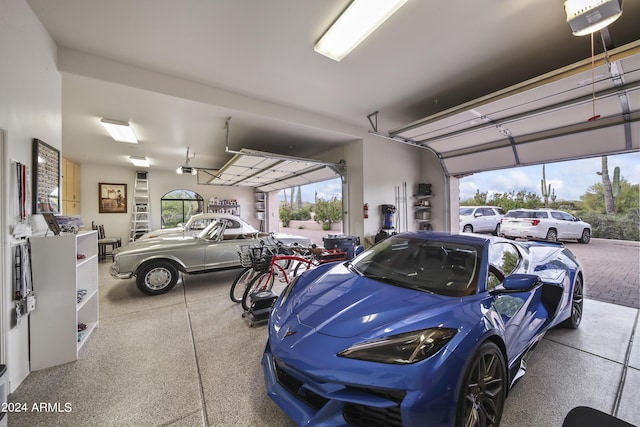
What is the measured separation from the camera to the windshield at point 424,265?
65.7 inches

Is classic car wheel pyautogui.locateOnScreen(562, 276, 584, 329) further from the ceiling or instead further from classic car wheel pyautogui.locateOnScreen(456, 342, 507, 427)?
the ceiling

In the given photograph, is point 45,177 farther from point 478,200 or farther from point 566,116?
point 478,200

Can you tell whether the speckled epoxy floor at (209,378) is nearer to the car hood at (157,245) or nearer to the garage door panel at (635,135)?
the car hood at (157,245)

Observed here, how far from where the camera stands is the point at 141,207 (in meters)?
9.16

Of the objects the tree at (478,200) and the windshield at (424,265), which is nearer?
the windshield at (424,265)

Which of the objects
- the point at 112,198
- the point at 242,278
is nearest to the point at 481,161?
the point at 242,278

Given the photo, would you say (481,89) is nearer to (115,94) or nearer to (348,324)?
(348,324)

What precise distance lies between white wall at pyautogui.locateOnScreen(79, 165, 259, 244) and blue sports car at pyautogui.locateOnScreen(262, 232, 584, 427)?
1001cm

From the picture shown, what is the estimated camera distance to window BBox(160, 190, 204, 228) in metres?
9.91

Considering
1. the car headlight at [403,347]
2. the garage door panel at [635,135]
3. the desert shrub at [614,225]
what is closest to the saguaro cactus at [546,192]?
the desert shrub at [614,225]

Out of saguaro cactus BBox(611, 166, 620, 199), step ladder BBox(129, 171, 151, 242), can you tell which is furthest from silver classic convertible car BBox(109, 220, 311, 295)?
saguaro cactus BBox(611, 166, 620, 199)

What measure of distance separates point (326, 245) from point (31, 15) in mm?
4093

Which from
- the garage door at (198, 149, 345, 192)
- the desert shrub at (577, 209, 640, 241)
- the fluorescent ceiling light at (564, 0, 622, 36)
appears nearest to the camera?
the fluorescent ceiling light at (564, 0, 622, 36)

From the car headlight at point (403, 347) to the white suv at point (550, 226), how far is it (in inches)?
351
